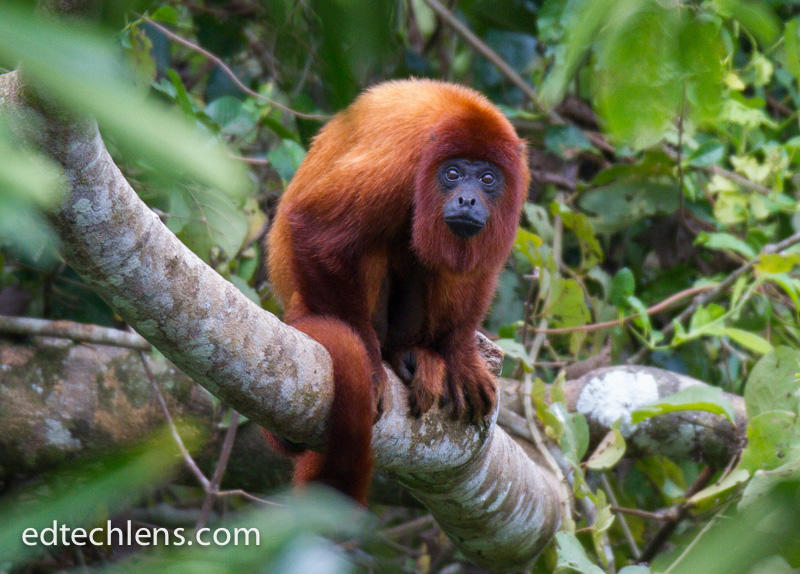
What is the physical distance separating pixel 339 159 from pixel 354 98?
2187 mm

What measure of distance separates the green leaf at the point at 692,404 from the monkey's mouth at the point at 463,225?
856mm

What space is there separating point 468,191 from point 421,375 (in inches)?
25.0

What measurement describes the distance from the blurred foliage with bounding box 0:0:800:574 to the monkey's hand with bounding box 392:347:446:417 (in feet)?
1.51

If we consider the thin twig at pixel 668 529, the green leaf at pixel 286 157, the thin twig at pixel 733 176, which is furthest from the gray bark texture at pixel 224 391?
the thin twig at pixel 733 176

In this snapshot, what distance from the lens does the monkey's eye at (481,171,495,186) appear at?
9.48 ft

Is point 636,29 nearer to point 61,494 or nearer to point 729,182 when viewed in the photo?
point 61,494

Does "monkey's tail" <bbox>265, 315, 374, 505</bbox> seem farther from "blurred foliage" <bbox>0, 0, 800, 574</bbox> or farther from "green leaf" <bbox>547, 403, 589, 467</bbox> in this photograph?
"green leaf" <bbox>547, 403, 589, 467</bbox>

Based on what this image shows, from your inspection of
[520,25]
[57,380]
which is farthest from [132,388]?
[520,25]

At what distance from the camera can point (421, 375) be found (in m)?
2.60

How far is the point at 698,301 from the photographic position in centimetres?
409

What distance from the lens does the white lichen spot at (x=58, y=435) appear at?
10.5 ft

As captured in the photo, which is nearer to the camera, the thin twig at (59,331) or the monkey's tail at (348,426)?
the monkey's tail at (348,426)

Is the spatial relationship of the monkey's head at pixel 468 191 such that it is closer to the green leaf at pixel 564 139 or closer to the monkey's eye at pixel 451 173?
the monkey's eye at pixel 451 173

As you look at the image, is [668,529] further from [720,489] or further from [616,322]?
[616,322]
